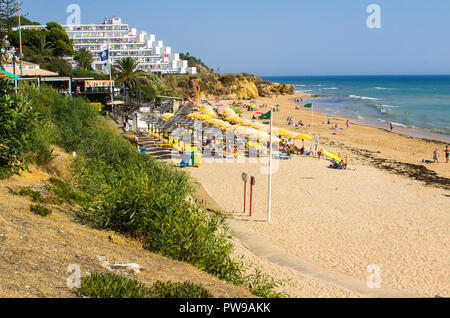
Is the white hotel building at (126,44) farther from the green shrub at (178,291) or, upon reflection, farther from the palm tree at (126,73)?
the green shrub at (178,291)

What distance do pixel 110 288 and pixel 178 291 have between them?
0.81 m

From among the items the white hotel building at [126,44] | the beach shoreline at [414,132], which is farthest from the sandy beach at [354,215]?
the white hotel building at [126,44]

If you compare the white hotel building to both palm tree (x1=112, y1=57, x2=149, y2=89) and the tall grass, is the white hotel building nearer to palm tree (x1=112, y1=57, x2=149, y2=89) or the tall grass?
palm tree (x1=112, y1=57, x2=149, y2=89)

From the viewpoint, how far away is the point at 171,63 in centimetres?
8831

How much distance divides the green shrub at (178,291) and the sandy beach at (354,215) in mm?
2930

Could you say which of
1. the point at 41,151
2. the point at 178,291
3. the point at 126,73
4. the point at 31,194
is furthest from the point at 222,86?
the point at 178,291

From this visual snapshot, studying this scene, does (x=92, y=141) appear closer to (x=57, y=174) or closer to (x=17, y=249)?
(x=57, y=174)

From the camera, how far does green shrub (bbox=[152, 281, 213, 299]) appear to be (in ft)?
15.8

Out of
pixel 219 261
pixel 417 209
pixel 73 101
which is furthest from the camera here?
pixel 73 101

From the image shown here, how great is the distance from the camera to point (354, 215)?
12758mm

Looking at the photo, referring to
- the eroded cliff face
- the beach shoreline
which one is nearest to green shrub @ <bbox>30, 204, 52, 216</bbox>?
the beach shoreline

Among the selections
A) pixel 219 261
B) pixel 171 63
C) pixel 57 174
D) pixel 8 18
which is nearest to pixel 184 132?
pixel 57 174

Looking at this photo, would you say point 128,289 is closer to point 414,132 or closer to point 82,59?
point 414,132

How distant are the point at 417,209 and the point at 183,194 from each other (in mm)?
9048
